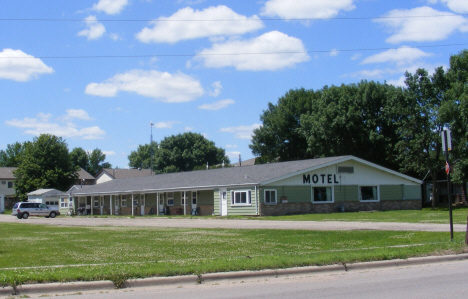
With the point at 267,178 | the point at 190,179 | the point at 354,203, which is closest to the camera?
the point at 267,178

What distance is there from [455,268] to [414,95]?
137 feet

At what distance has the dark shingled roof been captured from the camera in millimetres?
39812

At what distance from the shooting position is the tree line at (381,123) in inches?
1833

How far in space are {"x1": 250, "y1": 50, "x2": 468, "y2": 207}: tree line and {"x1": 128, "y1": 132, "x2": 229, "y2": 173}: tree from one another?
31.6 meters

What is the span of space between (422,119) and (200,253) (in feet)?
138

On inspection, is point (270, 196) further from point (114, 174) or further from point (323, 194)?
point (114, 174)

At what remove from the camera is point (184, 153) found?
10038 centimetres

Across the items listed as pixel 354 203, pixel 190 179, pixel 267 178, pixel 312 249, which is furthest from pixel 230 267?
pixel 190 179

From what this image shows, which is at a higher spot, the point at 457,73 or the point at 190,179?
the point at 457,73

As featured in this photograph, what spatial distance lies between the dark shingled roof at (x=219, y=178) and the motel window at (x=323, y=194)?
2165 millimetres

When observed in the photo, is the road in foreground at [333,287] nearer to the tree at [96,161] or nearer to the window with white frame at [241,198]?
the window with white frame at [241,198]

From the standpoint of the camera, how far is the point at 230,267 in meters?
10.6

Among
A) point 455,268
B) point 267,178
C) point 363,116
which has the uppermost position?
point 363,116

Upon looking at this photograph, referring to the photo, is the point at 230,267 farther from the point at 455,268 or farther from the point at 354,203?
the point at 354,203
